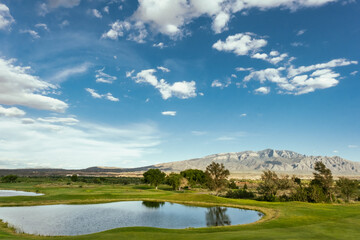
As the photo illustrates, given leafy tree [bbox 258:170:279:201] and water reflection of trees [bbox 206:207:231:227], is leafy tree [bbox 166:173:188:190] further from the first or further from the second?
water reflection of trees [bbox 206:207:231:227]

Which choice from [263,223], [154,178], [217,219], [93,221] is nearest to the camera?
[263,223]

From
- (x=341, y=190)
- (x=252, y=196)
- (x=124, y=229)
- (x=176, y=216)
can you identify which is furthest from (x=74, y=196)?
(x=341, y=190)

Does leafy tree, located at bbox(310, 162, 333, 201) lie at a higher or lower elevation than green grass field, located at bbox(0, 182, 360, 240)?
higher

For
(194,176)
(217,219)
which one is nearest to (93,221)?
(217,219)

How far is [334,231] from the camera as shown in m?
29.2

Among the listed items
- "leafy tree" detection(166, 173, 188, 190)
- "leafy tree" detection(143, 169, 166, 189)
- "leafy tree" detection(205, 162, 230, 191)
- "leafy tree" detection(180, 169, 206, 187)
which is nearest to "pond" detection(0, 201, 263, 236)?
"leafy tree" detection(205, 162, 230, 191)

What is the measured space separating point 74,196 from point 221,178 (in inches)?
1865

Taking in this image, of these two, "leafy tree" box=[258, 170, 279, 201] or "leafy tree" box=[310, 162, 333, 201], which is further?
"leafy tree" box=[310, 162, 333, 201]

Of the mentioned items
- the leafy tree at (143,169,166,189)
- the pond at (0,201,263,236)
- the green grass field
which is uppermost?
the leafy tree at (143,169,166,189)

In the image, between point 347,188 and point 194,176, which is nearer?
point 347,188

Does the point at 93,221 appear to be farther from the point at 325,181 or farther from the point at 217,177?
the point at 325,181

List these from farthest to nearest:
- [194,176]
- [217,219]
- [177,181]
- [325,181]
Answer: [194,176] → [177,181] → [325,181] → [217,219]

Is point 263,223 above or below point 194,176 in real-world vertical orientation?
below

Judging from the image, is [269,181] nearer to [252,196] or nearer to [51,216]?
[252,196]
